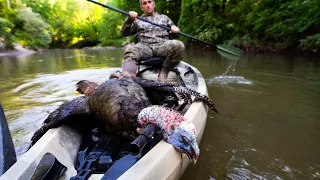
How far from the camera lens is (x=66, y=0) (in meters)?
42.7

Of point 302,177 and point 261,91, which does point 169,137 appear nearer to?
point 302,177

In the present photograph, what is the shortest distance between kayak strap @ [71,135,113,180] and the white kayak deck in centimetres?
5

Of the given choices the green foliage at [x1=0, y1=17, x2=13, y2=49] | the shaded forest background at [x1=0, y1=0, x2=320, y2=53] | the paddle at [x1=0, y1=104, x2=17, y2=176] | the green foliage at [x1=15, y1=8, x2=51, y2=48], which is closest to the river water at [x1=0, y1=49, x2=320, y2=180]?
the paddle at [x1=0, y1=104, x2=17, y2=176]

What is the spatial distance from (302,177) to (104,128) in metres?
1.56

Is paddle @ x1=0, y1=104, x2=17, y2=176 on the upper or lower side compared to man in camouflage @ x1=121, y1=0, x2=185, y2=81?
lower

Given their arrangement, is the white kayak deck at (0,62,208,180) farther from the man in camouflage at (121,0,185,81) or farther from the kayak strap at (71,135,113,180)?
the man in camouflage at (121,0,185,81)

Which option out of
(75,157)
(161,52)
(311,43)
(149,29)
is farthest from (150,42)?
(311,43)

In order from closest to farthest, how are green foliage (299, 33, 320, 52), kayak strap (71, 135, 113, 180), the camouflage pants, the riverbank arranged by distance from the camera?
1. kayak strap (71, 135, 113, 180)
2. the camouflage pants
3. green foliage (299, 33, 320, 52)
4. the riverbank

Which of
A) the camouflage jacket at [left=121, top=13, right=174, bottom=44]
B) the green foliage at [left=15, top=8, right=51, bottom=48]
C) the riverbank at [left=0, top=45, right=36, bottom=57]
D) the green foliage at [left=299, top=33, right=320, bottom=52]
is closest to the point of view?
the camouflage jacket at [left=121, top=13, right=174, bottom=44]

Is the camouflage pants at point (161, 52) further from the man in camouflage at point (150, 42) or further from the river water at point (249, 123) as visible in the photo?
the river water at point (249, 123)

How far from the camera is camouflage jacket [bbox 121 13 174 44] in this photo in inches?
148

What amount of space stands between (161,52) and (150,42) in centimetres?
31

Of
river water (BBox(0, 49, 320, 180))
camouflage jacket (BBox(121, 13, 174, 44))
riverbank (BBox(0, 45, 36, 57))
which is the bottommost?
riverbank (BBox(0, 45, 36, 57))

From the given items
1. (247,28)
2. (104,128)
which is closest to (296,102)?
(104,128)
